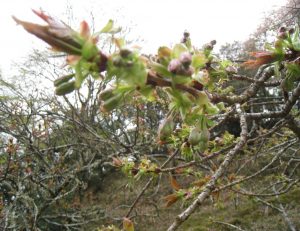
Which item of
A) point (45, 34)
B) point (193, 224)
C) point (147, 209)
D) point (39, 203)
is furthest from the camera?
point (147, 209)

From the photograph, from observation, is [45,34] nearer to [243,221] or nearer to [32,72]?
[243,221]

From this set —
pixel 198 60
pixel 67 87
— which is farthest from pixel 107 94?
pixel 198 60

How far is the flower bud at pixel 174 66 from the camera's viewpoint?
2.05 ft

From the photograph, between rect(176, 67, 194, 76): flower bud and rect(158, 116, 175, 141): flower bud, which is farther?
rect(158, 116, 175, 141): flower bud

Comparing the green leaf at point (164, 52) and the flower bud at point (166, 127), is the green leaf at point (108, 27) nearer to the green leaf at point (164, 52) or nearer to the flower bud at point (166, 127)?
the green leaf at point (164, 52)

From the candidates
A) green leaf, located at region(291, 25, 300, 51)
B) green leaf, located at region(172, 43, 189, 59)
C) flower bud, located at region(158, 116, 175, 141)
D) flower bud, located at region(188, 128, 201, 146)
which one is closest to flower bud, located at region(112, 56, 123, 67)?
green leaf, located at region(172, 43, 189, 59)

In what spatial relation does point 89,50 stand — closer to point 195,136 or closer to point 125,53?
point 125,53

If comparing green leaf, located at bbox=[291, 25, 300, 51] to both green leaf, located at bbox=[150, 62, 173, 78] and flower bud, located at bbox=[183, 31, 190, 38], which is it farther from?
green leaf, located at bbox=[150, 62, 173, 78]

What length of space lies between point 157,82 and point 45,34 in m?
0.19

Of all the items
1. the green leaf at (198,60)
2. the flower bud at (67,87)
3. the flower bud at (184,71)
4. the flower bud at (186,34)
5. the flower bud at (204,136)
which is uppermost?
the flower bud at (186,34)

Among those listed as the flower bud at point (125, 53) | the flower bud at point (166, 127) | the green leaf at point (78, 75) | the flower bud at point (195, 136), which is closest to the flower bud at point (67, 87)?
the green leaf at point (78, 75)

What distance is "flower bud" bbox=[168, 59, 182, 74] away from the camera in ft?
2.05

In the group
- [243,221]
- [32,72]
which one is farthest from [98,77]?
[32,72]

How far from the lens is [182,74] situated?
2.06ft
